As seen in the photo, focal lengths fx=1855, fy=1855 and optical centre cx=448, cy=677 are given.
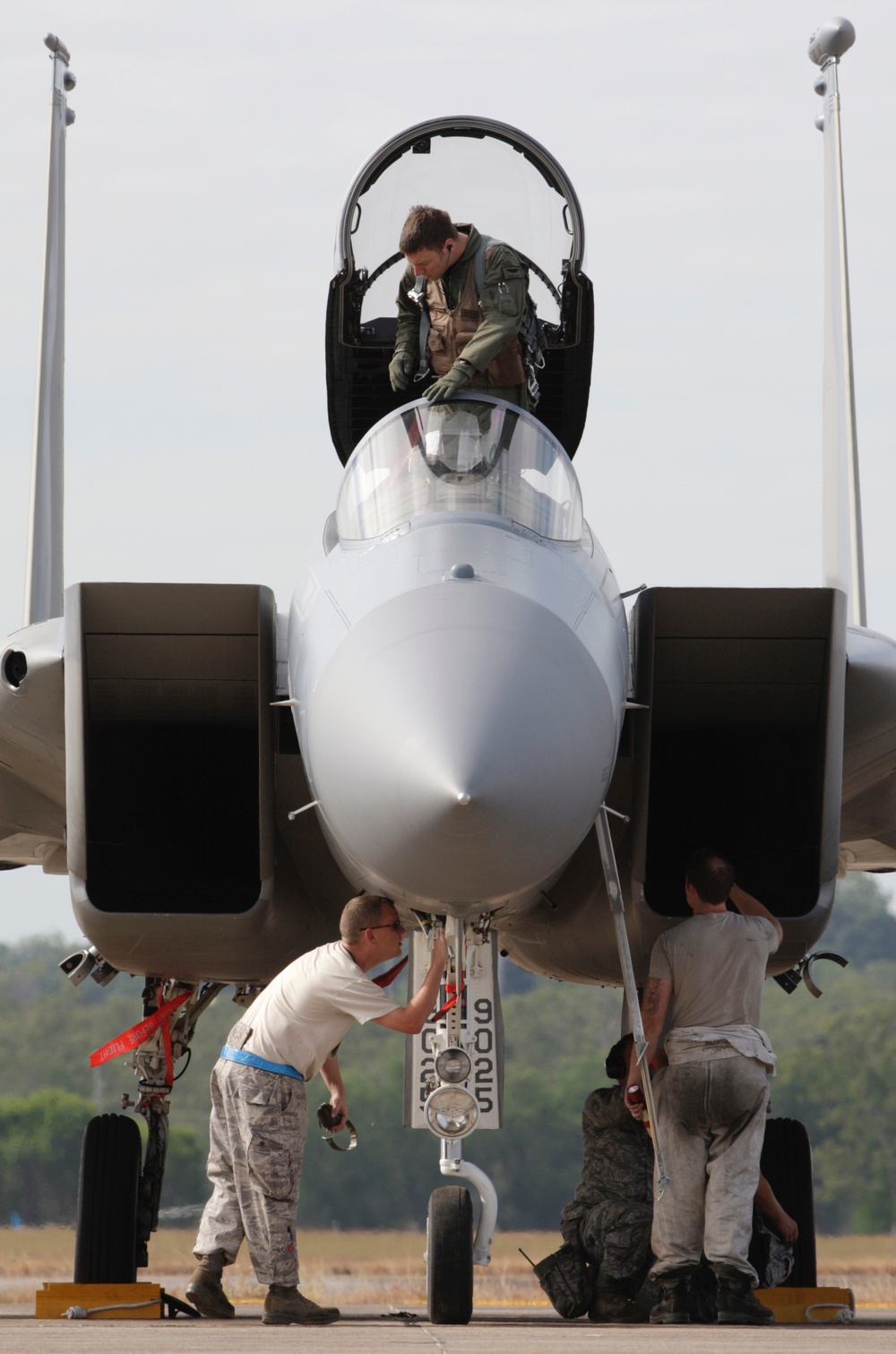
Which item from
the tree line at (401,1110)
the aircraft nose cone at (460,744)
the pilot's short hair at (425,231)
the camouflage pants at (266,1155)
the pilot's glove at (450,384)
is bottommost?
the tree line at (401,1110)

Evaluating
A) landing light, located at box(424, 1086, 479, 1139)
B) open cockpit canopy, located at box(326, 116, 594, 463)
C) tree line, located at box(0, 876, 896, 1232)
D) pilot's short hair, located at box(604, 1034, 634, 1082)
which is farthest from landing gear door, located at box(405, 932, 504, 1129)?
tree line, located at box(0, 876, 896, 1232)

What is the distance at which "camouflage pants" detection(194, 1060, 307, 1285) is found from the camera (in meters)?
5.33

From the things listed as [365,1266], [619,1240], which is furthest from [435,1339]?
[365,1266]

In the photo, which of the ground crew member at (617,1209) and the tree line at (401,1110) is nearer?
the ground crew member at (617,1209)

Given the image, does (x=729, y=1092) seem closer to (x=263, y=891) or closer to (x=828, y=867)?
(x=828, y=867)

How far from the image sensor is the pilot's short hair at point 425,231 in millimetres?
6504

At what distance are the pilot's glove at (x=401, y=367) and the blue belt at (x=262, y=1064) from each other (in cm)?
268

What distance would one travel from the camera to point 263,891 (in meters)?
6.30

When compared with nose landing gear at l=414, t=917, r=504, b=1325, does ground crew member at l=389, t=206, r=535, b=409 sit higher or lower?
higher

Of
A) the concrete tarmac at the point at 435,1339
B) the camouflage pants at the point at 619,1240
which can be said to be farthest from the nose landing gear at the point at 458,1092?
the camouflage pants at the point at 619,1240

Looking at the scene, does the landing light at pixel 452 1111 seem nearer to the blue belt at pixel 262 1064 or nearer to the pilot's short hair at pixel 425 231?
the blue belt at pixel 262 1064

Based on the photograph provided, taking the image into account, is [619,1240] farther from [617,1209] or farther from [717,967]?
[717,967]

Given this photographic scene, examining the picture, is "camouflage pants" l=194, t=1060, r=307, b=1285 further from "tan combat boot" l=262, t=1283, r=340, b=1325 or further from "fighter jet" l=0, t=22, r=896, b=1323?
"fighter jet" l=0, t=22, r=896, b=1323

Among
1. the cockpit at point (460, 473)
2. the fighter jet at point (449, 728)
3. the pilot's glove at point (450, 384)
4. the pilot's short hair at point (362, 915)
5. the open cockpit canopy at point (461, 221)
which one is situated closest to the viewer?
the fighter jet at point (449, 728)
